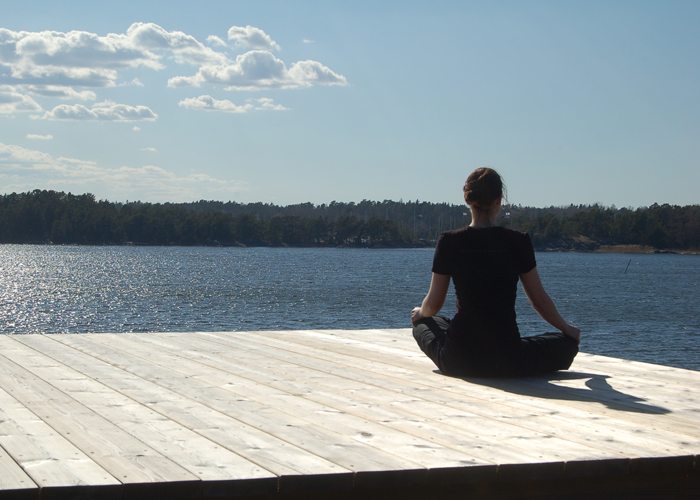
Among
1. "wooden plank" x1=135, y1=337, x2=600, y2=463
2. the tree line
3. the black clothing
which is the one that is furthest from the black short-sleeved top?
the tree line

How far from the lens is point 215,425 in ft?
14.3

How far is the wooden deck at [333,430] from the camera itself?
3463mm

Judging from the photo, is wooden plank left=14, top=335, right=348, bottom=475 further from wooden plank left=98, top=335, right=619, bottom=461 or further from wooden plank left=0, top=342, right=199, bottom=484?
wooden plank left=98, top=335, right=619, bottom=461

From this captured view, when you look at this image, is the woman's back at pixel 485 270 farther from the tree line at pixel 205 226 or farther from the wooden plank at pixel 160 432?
the tree line at pixel 205 226

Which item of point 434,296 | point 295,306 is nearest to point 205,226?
point 295,306

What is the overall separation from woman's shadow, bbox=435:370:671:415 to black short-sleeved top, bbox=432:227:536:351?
317 mm

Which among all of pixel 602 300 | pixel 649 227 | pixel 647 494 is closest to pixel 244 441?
pixel 647 494

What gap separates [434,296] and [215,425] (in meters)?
2.03

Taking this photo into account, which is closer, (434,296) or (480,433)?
(480,433)

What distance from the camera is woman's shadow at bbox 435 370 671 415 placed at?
5.08 m

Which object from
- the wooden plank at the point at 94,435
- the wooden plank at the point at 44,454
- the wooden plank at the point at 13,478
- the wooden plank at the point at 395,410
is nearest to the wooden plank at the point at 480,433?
the wooden plank at the point at 395,410

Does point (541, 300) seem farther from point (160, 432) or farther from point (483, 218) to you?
point (160, 432)

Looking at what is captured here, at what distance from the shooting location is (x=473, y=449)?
12.8 ft

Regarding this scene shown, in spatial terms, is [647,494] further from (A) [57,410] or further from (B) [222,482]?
(A) [57,410]
